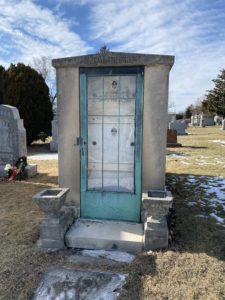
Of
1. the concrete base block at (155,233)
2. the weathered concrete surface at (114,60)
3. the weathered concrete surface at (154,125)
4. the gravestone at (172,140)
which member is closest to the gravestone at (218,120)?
the gravestone at (172,140)

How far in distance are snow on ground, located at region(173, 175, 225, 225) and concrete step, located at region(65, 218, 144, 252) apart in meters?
1.46

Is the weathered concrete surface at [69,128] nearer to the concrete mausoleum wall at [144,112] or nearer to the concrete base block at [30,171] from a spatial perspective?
the concrete mausoleum wall at [144,112]

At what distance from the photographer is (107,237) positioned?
120 inches

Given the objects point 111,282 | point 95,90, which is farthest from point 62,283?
point 95,90

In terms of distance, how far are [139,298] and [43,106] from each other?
12599 mm

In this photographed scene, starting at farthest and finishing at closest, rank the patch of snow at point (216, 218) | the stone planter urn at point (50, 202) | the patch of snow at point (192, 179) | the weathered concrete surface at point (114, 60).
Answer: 1. the patch of snow at point (192, 179)
2. the patch of snow at point (216, 218)
3. the weathered concrete surface at point (114, 60)
4. the stone planter urn at point (50, 202)

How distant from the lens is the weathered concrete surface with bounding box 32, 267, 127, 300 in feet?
7.36

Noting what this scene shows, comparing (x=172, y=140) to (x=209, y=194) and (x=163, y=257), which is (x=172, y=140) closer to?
(x=209, y=194)

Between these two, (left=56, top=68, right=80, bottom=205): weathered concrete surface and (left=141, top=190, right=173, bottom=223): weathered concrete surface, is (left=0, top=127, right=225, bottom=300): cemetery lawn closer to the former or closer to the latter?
(left=141, top=190, right=173, bottom=223): weathered concrete surface

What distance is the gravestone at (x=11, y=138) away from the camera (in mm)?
6742

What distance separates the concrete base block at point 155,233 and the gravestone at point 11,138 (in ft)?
15.1

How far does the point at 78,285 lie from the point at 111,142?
1.79m

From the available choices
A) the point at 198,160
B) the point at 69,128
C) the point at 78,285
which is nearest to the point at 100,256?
the point at 78,285

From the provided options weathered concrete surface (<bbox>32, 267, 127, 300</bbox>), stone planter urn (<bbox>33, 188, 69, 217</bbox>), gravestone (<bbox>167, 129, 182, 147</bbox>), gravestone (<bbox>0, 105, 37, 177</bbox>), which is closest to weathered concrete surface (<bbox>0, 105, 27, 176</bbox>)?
gravestone (<bbox>0, 105, 37, 177</bbox>)
